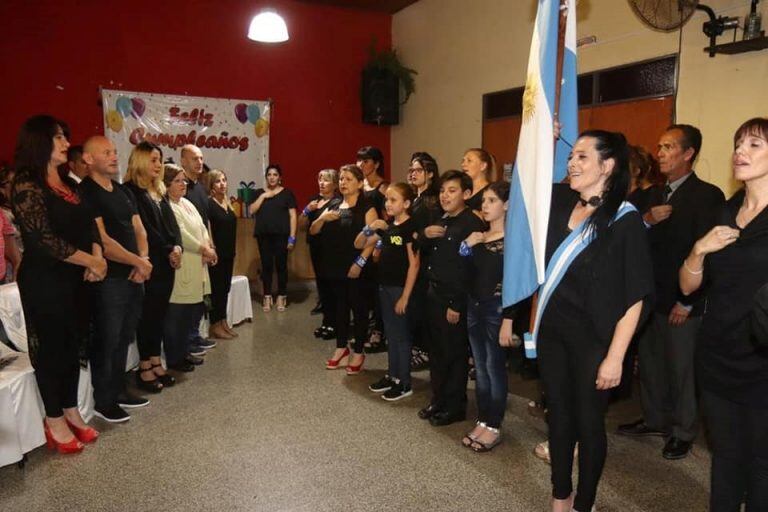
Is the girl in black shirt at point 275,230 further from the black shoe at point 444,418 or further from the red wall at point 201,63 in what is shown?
the black shoe at point 444,418

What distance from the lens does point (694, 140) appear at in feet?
9.25

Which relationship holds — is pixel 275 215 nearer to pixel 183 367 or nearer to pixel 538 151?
pixel 183 367

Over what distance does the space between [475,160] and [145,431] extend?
2.43 meters

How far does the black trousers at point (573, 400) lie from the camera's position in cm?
190

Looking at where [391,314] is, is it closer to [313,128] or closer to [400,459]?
[400,459]

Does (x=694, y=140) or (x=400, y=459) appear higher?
(x=694, y=140)

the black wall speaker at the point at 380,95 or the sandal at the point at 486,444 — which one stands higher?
the black wall speaker at the point at 380,95

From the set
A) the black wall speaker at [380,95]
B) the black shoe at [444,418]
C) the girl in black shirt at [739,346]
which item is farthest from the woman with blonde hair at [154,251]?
the black wall speaker at [380,95]

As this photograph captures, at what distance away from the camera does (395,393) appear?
3.42 meters

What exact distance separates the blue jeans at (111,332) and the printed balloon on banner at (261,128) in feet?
14.0

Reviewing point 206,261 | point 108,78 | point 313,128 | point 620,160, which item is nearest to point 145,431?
point 206,261

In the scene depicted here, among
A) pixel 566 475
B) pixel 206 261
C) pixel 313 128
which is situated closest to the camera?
pixel 566 475

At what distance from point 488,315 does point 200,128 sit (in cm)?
522

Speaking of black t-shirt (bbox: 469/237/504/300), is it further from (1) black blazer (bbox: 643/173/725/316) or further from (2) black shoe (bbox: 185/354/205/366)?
(2) black shoe (bbox: 185/354/205/366)
